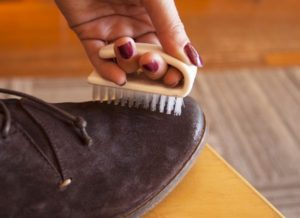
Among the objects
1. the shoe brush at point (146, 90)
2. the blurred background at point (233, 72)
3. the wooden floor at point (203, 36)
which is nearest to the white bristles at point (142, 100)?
the shoe brush at point (146, 90)

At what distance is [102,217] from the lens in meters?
0.40

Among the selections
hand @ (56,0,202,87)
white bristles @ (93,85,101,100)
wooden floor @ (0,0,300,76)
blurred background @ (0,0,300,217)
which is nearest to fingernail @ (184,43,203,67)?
hand @ (56,0,202,87)

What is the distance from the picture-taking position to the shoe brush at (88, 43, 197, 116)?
0.45 meters

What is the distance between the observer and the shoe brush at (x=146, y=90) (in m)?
0.45

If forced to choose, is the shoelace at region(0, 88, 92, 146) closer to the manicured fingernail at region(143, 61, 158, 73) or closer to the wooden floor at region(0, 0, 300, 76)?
the manicured fingernail at region(143, 61, 158, 73)

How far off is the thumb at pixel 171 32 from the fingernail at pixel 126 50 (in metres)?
0.04

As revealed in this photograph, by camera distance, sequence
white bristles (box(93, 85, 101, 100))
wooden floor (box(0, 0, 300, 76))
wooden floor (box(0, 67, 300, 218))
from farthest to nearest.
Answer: wooden floor (box(0, 0, 300, 76)) < wooden floor (box(0, 67, 300, 218)) < white bristles (box(93, 85, 101, 100))

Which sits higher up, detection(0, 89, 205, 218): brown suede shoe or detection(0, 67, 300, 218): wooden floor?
detection(0, 89, 205, 218): brown suede shoe

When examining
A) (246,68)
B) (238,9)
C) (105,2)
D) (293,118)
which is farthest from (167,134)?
(238,9)

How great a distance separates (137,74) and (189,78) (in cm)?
7

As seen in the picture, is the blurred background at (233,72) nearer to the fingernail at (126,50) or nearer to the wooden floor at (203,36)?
the wooden floor at (203,36)

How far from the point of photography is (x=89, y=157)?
0.42 metres

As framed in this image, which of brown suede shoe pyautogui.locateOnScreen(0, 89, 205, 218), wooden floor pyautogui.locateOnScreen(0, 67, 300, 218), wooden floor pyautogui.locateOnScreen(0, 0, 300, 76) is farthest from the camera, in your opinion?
wooden floor pyautogui.locateOnScreen(0, 0, 300, 76)

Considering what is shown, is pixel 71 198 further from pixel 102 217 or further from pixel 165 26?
pixel 165 26
